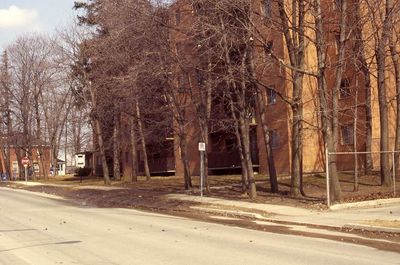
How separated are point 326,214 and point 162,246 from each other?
Result: 7.87 metres

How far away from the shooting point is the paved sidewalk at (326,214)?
14344 millimetres

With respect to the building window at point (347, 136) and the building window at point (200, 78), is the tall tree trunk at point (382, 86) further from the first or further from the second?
the building window at point (347, 136)

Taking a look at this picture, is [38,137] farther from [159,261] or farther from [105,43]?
[159,261]

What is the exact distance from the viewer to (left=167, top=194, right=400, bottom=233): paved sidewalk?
14344 millimetres

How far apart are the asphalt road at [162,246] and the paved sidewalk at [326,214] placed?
226 centimetres

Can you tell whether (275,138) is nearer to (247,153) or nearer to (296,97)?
(247,153)

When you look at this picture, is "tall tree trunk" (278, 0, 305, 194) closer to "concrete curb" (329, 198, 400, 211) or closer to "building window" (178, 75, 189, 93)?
"concrete curb" (329, 198, 400, 211)

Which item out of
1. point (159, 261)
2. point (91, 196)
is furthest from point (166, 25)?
point (159, 261)

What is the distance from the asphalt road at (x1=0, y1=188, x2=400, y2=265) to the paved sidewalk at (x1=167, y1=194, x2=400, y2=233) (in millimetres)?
2256

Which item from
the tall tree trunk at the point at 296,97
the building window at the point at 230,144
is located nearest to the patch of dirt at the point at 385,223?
the tall tree trunk at the point at 296,97

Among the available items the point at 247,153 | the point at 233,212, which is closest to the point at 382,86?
the point at 247,153

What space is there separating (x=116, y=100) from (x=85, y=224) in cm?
1717

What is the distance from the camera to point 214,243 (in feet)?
38.6

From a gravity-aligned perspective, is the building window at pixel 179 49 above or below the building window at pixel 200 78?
above
